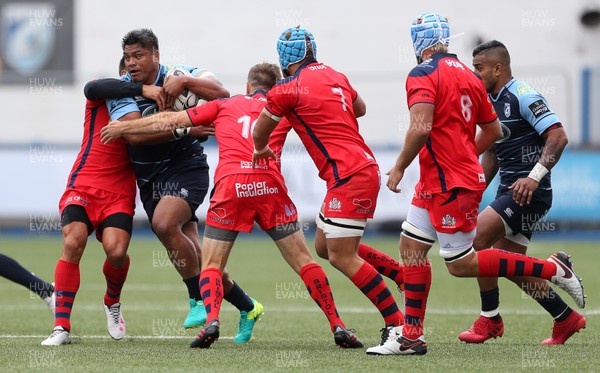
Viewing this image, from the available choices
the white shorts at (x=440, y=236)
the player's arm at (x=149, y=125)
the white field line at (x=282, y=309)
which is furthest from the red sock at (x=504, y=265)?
the white field line at (x=282, y=309)

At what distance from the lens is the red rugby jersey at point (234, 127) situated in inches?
297

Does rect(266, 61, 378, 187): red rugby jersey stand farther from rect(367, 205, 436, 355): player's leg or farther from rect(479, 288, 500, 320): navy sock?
rect(479, 288, 500, 320): navy sock

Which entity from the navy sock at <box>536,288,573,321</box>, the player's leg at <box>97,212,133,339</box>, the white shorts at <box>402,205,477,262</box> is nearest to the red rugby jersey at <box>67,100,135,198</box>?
the player's leg at <box>97,212,133,339</box>

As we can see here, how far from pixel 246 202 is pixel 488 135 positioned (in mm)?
1727

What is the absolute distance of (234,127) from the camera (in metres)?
7.68

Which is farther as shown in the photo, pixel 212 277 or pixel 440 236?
pixel 212 277

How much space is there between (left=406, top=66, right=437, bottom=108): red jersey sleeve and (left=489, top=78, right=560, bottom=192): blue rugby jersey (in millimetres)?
1361

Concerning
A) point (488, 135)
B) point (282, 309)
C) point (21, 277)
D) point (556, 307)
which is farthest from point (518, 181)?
point (21, 277)

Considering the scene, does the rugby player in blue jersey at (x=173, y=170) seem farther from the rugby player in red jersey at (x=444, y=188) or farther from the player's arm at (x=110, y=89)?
the rugby player in red jersey at (x=444, y=188)

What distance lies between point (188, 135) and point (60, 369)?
2.36 meters

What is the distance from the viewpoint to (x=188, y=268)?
27.0 feet

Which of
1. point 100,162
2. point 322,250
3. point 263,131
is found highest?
point 263,131

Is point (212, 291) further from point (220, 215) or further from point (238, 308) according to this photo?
point (238, 308)

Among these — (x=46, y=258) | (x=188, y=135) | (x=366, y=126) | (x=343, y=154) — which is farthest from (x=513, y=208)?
(x=366, y=126)
